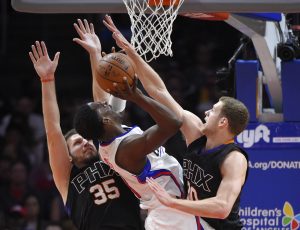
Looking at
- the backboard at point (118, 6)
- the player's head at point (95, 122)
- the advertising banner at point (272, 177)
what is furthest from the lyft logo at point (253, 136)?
the player's head at point (95, 122)

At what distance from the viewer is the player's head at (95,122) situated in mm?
5047

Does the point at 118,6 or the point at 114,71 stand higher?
the point at 118,6

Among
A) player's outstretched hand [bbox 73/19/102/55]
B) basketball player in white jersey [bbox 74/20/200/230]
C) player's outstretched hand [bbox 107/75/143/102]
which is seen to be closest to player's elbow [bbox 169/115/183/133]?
basketball player in white jersey [bbox 74/20/200/230]

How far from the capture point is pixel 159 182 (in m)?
5.18

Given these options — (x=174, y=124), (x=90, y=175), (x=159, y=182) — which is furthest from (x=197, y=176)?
(x=90, y=175)

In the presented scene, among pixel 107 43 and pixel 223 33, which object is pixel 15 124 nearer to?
pixel 107 43

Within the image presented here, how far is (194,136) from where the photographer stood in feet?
17.6

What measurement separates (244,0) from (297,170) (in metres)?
1.72

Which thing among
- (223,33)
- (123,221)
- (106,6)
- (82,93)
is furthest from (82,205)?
(223,33)

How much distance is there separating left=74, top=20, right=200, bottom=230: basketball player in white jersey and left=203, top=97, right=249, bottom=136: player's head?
360 millimetres

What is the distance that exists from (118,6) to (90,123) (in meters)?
0.81

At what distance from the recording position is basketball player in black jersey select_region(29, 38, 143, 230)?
5.46m

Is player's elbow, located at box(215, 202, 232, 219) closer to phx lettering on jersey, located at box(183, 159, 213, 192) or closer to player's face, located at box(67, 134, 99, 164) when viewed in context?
phx lettering on jersey, located at box(183, 159, 213, 192)

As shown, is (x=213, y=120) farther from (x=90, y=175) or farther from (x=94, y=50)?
(x=94, y=50)
